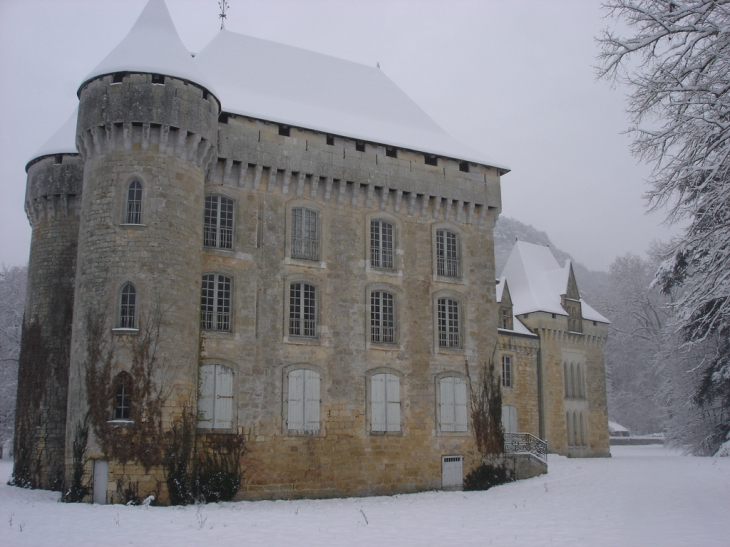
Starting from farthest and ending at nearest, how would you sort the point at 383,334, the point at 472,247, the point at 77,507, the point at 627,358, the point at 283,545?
1. the point at 627,358
2. the point at 472,247
3. the point at 383,334
4. the point at 77,507
5. the point at 283,545

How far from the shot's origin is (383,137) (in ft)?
83.4

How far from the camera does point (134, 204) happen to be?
20.0 m

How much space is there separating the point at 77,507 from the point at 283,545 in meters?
6.56

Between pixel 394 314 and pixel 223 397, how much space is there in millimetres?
6711

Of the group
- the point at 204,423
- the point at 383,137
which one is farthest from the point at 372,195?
the point at 204,423

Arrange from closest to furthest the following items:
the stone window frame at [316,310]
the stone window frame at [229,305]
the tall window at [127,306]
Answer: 1. the tall window at [127,306]
2. the stone window frame at [229,305]
3. the stone window frame at [316,310]

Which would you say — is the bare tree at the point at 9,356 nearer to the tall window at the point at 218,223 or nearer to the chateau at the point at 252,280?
the chateau at the point at 252,280

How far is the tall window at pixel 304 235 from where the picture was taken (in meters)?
23.4

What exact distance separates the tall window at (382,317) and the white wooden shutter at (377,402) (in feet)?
4.36

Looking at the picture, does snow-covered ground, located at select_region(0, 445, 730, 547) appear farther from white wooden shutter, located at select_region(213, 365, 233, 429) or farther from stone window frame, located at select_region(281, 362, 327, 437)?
white wooden shutter, located at select_region(213, 365, 233, 429)

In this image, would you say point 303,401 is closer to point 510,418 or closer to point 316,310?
point 316,310

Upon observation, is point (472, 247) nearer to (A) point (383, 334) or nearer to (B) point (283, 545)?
(A) point (383, 334)

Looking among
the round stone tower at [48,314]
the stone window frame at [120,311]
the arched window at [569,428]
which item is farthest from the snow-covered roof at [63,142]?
the arched window at [569,428]

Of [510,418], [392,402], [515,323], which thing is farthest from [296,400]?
[515,323]
